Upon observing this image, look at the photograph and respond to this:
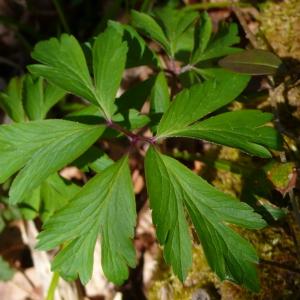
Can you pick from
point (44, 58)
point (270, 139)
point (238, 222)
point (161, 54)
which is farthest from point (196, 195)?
point (161, 54)

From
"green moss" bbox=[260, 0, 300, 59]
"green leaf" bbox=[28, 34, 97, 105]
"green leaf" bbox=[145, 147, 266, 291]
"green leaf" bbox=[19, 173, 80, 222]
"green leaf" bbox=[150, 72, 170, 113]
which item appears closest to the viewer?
"green leaf" bbox=[145, 147, 266, 291]

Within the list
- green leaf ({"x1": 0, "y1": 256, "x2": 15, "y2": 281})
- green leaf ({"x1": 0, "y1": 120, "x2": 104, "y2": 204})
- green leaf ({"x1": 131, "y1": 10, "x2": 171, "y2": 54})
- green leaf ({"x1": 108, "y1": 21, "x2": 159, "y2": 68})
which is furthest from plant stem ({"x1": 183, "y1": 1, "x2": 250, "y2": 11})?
green leaf ({"x1": 0, "y1": 256, "x2": 15, "y2": 281})

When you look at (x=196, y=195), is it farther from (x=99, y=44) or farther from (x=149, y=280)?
(x=149, y=280)

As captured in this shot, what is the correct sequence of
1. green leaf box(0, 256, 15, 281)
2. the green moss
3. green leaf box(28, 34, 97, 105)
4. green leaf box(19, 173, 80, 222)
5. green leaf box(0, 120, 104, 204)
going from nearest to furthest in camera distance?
1. green leaf box(0, 120, 104, 204)
2. green leaf box(28, 34, 97, 105)
3. green leaf box(19, 173, 80, 222)
4. the green moss
5. green leaf box(0, 256, 15, 281)

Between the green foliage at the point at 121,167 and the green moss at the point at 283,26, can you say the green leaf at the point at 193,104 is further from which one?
the green moss at the point at 283,26

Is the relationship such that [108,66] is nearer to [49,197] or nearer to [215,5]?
[49,197]

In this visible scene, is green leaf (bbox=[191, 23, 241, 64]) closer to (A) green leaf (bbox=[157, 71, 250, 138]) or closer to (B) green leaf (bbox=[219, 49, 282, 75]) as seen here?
(B) green leaf (bbox=[219, 49, 282, 75])
